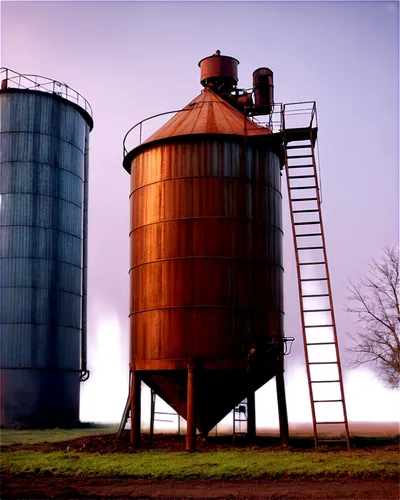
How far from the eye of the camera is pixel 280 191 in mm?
23734

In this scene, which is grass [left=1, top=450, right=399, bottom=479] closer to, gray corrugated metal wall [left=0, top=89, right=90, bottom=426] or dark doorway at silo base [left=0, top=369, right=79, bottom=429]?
dark doorway at silo base [left=0, top=369, right=79, bottom=429]

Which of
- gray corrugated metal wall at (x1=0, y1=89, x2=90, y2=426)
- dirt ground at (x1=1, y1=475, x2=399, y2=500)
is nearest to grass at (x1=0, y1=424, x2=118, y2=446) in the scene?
gray corrugated metal wall at (x1=0, y1=89, x2=90, y2=426)

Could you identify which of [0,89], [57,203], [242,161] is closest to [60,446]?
[242,161]

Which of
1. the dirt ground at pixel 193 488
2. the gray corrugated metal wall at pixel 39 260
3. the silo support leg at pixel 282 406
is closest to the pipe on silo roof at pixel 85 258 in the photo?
the gray corrugated metal wall at pixel 39 260

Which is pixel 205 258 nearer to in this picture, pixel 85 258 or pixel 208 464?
pixel 208 464

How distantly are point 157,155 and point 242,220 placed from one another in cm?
360

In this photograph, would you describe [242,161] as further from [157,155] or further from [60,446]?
[60,446]

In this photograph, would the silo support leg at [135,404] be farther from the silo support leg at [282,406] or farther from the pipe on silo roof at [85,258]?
the pipe on silo roof at [85,258]

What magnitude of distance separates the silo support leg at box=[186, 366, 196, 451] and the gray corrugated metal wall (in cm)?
1495

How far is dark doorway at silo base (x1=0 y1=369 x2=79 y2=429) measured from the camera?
1276 inches

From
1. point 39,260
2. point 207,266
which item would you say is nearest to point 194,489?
point 207,266

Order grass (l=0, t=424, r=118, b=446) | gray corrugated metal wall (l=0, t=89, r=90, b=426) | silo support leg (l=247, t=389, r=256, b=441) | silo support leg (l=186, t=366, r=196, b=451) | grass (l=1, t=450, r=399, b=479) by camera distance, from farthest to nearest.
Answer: gray corrugated metal wall (l=0, t=89, r=90, b=426), grass (l=0, t=424, r=118, b=446), silo support leg (l=247, t=389, r=256, b=441), silo support leg (l=186, t=366, r=196, b=451), grass (l=1, t=450, r=399, b=479)

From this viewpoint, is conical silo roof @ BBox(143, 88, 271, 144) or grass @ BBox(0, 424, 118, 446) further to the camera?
grass @ BBox(0, 424, 118, 446)

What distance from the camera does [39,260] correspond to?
113 ft
